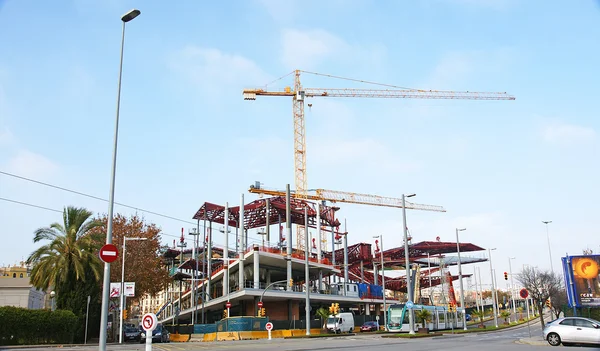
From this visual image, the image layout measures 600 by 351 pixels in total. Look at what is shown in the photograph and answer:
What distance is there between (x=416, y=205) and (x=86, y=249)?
8123cm

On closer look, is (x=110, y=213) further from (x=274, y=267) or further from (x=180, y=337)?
(x=274, y=267)

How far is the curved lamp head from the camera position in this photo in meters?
17.4

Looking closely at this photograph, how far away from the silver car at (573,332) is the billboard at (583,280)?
40.0 feet

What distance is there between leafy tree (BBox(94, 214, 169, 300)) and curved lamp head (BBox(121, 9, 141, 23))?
125 feet

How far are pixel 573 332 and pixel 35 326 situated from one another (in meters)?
34.0

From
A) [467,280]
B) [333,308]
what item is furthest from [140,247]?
[467,280]

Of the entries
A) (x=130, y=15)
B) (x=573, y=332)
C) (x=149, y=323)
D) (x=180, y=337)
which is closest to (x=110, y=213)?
(x=149, y=323)

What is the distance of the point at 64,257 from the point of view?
132ft

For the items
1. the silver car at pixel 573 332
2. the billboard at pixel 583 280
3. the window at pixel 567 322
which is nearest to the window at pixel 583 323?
the silver car at pixel 573 332

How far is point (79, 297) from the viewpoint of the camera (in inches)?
1591

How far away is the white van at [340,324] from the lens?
175 ft

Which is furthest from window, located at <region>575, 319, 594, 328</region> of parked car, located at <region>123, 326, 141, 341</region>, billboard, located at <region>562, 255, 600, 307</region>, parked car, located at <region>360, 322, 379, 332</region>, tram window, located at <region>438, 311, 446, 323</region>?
parked car, located at <region>123, 326, 141, 341</region>

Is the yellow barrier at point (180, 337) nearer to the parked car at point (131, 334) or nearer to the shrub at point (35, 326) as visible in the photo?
the parked car at point (131, 334)

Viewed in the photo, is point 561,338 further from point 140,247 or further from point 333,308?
point 140,247
